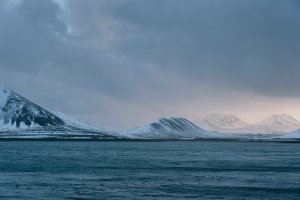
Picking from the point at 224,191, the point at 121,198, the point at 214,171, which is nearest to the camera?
the point at 121,198

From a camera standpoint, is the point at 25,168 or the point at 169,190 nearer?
the point at 169,190

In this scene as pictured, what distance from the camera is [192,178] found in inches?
3132

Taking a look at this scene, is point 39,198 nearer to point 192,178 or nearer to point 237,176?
point 192,178

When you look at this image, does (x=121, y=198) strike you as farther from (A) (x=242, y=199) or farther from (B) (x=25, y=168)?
(B) (x=25, y=168)

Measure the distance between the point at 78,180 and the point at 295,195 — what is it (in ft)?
92.6

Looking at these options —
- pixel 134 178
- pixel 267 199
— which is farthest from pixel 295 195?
pixel 134 178

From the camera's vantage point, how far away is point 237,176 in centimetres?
8212

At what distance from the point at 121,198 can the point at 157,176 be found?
23.7m

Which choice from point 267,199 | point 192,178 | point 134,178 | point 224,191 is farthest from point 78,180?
point 267,199

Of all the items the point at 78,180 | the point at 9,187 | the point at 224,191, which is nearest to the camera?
the point at 224,191

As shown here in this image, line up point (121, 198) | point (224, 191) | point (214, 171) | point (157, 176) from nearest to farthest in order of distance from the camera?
point (121, 198) → point (224, 191) → point (157, 176) → point (214, 171)

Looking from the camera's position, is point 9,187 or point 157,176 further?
point 157,176

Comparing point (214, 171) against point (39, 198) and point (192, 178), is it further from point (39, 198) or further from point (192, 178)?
point (39, 198)

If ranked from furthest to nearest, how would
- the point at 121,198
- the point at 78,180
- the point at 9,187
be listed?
the point at 78,180, the point at 9,187, the point at 121,198
